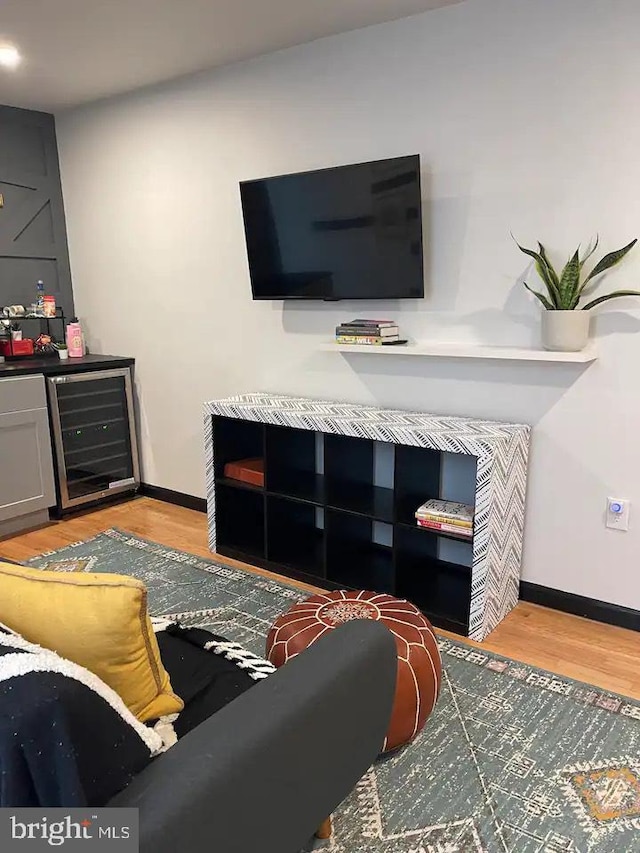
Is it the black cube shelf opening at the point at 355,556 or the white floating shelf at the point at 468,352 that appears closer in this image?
the white floating shelf at the point at 468,352

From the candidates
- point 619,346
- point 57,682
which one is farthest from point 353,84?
point 57,682

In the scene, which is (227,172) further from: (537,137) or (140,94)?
(537,137)

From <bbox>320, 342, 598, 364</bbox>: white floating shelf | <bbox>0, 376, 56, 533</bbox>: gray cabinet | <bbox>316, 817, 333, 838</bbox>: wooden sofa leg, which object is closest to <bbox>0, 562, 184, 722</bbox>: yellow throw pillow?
<bbox>316, 817, 333, 838</bbox>: wooden sofa leg

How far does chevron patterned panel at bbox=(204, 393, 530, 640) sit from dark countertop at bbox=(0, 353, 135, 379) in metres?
1.39

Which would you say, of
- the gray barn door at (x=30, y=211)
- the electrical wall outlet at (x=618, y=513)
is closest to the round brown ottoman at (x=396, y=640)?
the electrical wall outlet at (x=618, y=513)

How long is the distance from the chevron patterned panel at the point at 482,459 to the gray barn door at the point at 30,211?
211cm

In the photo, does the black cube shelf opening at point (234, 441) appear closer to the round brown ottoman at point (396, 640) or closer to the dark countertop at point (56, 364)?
the dark countertop at point (56, 364)

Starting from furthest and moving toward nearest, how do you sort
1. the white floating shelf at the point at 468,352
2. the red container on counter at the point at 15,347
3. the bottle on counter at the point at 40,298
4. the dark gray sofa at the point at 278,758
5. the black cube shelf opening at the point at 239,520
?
the bottle on counter at the point at 40,298 < the red container on counter at the point at 15,347 < the black cube shelf opening at the point at 239,520 < the white floating shelf at the point at 468,352 < the dark gray sofa at the point at 278,758

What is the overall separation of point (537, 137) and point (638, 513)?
4.97 feet

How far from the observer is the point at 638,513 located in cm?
251

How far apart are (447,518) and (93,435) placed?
2.45 m

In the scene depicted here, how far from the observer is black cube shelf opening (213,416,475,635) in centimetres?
274

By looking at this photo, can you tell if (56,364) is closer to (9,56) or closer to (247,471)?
(247,471)

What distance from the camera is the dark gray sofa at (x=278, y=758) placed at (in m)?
0.91
